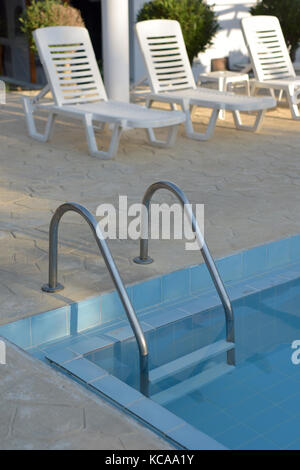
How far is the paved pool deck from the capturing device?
3092 mm

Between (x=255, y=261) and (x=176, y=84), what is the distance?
5105mm

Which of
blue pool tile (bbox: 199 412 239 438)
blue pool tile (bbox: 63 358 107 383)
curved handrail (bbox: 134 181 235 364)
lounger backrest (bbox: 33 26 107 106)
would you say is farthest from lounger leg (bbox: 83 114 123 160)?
blue pool tile (bbox: 199 412 239 438)

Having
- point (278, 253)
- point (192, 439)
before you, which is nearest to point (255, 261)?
point (278, 253)

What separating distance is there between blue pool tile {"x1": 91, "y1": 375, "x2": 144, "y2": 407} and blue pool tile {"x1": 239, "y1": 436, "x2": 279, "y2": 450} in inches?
20.6

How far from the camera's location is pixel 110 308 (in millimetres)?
4398

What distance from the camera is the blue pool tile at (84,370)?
11.9ft

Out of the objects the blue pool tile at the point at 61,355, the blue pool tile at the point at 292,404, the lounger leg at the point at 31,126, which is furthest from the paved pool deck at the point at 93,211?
the blue pool tile at the point at 292,404

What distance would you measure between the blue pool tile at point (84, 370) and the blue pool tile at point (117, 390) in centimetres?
5

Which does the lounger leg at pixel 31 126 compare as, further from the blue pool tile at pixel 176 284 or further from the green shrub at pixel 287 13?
the green shrub at pixel 287 13

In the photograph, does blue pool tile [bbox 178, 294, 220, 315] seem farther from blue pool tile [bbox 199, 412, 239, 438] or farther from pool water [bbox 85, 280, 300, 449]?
blue pool tile [bbox 199, 412, 239, 438]

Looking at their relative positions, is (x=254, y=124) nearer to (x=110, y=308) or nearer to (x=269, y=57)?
(x=269, y=57)

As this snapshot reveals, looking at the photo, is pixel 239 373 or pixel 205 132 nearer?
pixel 239 373

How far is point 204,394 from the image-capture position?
3732mm

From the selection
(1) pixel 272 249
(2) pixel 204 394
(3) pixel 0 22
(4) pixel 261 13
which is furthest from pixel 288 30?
(2) pixel 204 394
